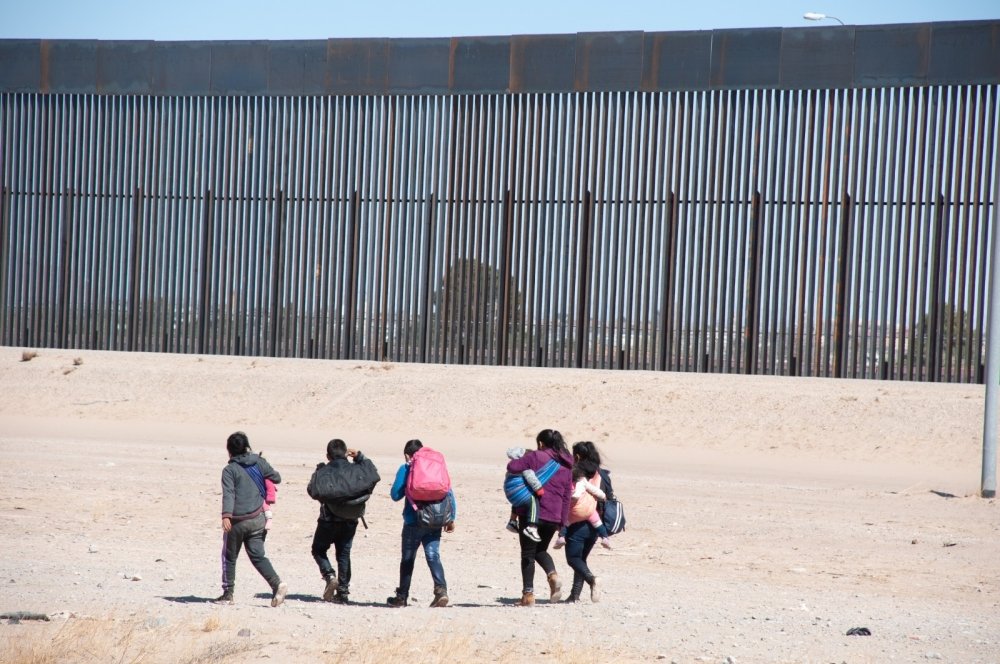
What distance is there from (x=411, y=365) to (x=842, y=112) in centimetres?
933

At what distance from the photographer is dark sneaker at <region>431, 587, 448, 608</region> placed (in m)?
8.12

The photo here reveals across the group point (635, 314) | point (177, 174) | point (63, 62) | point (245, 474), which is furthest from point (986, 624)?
point (63, 62)

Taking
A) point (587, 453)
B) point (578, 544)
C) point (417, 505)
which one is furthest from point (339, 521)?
point (587, 453)

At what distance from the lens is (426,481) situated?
25.9 ft

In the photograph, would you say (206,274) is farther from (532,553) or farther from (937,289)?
(532,553)

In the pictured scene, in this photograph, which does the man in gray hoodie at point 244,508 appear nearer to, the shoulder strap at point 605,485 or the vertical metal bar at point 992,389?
the shoulder strap at point 605,485

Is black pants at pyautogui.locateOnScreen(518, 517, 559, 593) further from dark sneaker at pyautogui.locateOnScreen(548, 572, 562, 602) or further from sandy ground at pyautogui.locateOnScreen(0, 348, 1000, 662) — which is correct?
sandy ground at pyautogui.locateOnScreen(0, 348, 1000, 662)

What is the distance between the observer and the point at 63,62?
2577 cm

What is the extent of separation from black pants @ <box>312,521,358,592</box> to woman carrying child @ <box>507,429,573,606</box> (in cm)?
116

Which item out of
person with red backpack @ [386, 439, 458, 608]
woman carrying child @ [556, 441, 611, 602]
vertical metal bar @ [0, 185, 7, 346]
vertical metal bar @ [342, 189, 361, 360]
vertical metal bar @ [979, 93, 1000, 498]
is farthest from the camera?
vertical metal bar @ [0, 185, 7, 346]

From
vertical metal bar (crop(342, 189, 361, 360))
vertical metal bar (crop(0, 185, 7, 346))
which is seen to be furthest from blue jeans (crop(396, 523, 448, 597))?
vertical metal bar (crop(0, 185, 7, 346))

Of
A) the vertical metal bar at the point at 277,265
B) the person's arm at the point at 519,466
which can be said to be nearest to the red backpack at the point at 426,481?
the person's arm at the point at 519,466

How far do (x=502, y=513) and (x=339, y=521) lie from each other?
508 cm

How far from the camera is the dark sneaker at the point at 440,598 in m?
8.12
